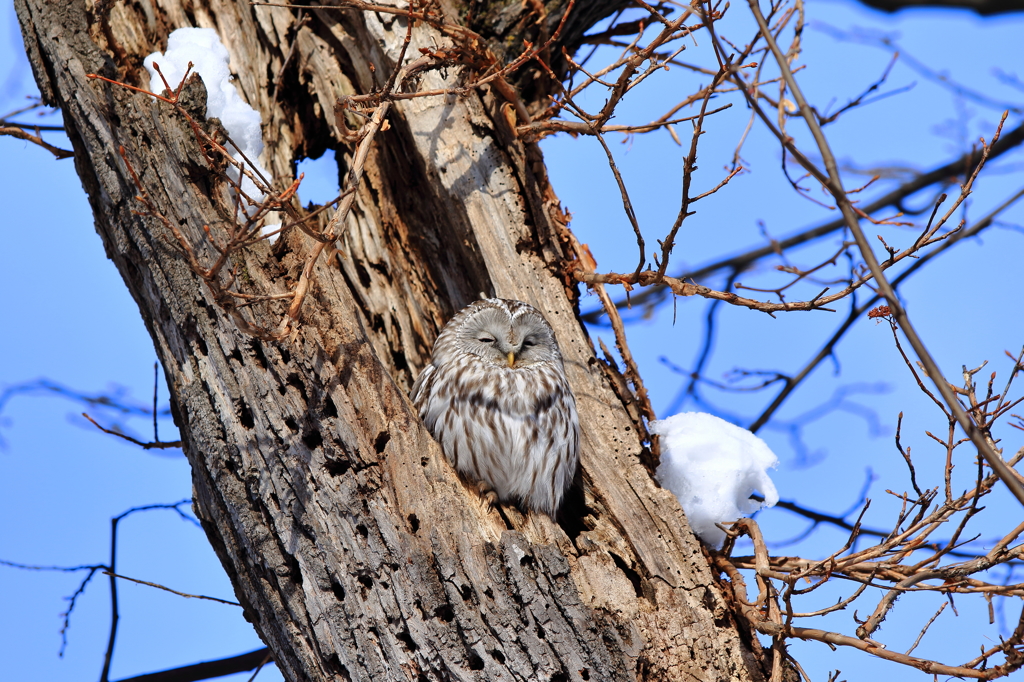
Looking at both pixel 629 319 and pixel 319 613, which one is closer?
pixel 319 613

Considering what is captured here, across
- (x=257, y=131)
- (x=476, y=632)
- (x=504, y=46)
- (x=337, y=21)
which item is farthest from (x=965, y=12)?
(x=476, y=632)

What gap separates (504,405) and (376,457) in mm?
742

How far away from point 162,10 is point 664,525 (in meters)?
3.34

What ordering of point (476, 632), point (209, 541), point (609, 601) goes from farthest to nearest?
1. point (209, 541)
2. point (609, 601)
3. point (476, 632)

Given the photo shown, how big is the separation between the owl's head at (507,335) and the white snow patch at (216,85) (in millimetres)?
1098

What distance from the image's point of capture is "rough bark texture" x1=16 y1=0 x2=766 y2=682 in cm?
256

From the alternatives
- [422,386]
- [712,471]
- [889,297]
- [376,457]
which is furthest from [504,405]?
[889,297]

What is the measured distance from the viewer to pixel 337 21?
3.98 meters

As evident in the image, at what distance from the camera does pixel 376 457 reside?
2742 mm

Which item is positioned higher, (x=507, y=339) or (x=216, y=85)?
(x=216, y=85)

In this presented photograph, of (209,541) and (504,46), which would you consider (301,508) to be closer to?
(209,541)

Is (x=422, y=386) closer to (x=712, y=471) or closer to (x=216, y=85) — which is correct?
(x=712, y=471)

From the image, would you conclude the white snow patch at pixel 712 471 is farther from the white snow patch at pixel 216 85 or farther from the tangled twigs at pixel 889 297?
the white snow patch at pixel 216 85

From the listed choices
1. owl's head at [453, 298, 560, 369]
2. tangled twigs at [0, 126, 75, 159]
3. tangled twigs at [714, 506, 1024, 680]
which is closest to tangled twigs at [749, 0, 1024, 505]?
tangled twigs at [714, 506, 1024, 680]
